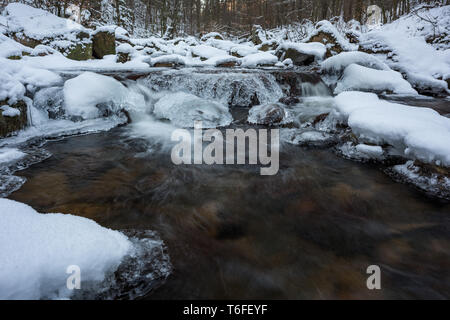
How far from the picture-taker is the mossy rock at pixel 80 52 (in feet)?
31.1

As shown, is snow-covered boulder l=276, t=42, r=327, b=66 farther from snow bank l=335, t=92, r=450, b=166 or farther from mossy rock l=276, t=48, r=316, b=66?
snow bank l=335, t=92, r=450, b=166

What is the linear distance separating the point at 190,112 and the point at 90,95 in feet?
6.78

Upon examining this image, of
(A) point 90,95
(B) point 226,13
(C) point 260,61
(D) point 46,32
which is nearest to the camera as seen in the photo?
(A) point 90,95

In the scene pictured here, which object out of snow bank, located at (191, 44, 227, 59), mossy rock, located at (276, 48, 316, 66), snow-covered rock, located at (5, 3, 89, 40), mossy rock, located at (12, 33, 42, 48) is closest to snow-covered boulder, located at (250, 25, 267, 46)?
snow bank, located at (191, 44, 227, 59)

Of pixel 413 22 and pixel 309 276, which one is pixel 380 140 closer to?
pixel 309 276

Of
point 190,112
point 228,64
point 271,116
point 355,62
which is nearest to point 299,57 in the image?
point 228,64

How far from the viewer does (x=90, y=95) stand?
489 centimetres

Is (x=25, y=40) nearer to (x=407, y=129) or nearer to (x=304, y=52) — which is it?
(x=304, y=52)

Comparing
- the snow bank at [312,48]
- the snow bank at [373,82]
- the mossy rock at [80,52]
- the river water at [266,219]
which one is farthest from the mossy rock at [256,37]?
the river water at [266,219]

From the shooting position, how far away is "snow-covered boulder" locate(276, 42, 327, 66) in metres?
10.2

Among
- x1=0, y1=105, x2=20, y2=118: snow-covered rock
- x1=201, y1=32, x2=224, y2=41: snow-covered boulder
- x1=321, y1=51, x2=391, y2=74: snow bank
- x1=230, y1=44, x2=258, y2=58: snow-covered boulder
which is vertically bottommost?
x1=0, y1=105, x2=20, y2=118: snow-covered rock

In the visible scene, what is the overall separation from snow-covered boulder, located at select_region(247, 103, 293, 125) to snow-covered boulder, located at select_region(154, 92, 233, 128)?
22.1 inches

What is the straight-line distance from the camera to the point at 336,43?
1084 cm

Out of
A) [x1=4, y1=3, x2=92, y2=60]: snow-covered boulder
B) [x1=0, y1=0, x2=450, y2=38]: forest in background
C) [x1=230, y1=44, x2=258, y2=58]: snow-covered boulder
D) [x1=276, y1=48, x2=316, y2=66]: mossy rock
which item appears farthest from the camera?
[x1=0, y1=0, x2=450, y2=38]: forest in background
